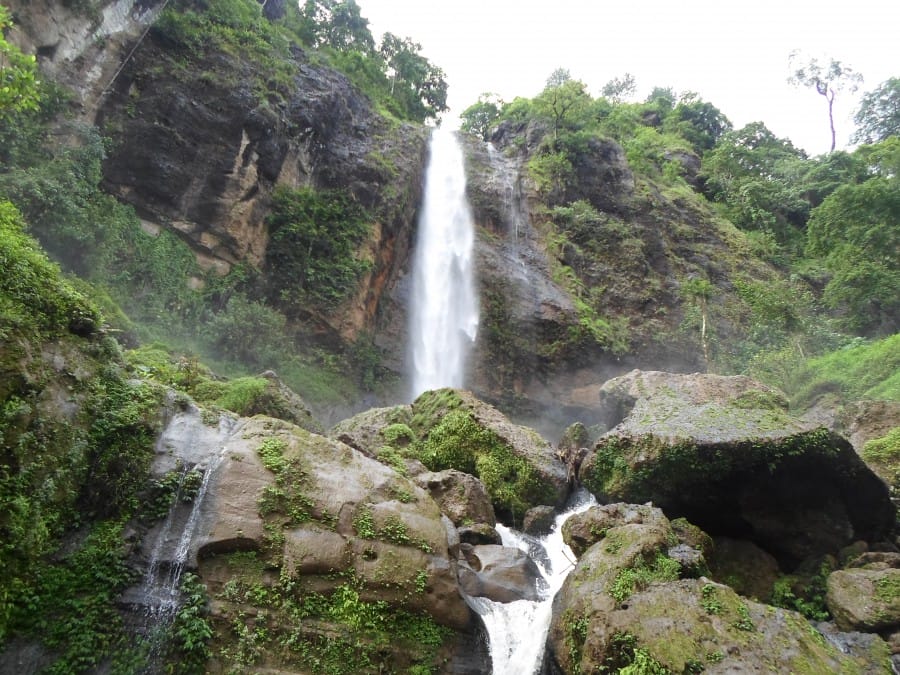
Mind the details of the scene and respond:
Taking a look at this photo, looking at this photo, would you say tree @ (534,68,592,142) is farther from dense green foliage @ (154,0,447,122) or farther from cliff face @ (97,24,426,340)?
cliff face @ (97,24,426,340)

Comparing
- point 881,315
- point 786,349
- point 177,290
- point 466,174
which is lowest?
point 177,290

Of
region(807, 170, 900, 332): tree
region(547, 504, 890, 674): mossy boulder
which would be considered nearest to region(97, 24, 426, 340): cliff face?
region(547, 504, 890, 674): mossy boulder

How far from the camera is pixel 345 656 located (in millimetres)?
5836

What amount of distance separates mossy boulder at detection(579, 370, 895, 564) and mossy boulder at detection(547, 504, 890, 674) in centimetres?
254

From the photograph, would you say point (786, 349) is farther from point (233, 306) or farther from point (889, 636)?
point (233, 306)

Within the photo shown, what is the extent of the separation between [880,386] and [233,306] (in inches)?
807

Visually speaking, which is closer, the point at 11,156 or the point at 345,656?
the point at 345,656

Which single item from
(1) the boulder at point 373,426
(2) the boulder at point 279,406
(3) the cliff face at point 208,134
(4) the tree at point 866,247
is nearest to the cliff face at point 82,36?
(3) the cliff face at point 208,134

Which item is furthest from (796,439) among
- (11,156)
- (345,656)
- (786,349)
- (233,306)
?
(11,156)

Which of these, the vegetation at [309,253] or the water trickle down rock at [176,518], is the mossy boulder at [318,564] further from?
the vegetation at [309,253]

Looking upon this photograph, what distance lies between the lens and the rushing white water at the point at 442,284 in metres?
21.0

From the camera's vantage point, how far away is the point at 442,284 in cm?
2280

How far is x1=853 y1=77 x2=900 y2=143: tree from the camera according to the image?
3422 cm

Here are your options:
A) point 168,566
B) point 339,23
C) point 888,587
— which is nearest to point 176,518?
point 168,566
